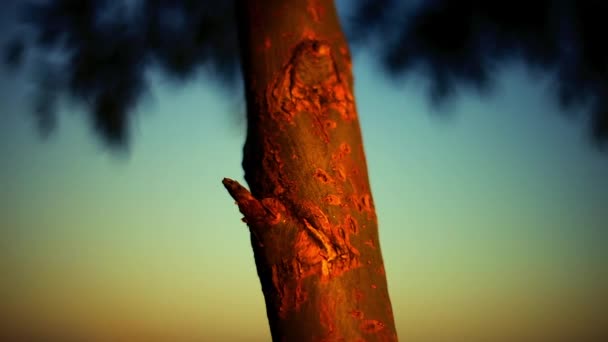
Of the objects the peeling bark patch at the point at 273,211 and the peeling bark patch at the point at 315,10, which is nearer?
the peeling bark patch at the point at 273,211

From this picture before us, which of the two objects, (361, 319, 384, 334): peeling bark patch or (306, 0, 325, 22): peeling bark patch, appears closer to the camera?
(361, 319, 384, 334): peeling bark patch

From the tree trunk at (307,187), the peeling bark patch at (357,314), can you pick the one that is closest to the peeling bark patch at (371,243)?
the tree trunk at (307,187)

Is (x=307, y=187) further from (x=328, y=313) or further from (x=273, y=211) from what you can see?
(x=328, y=313)

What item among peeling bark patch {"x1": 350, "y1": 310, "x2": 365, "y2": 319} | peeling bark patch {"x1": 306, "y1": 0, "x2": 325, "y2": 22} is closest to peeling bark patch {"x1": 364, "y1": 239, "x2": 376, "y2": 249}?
peeling bark patch {"x1": 350, "y1": 310, "x2": 365, "y2": 319}

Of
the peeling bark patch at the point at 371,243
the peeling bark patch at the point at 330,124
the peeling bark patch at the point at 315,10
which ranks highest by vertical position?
the peeling bark patch at the point at 315,10

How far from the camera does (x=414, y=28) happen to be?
1524 millimetres

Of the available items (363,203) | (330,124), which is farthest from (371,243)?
(330,124)

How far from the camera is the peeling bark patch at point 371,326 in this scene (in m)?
0.66

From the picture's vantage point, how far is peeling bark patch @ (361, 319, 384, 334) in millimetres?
659

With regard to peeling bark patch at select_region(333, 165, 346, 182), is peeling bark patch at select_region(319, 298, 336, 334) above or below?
below

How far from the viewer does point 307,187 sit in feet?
2.33

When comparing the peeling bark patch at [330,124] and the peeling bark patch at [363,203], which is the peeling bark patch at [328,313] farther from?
the peeling bark patch at [330,124]

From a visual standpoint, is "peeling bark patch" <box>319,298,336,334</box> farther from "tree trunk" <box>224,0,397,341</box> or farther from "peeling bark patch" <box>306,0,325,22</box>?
"peeling bark patch" <box>306,0,325,22</box>

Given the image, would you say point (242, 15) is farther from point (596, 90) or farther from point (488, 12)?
point (596, 90)
